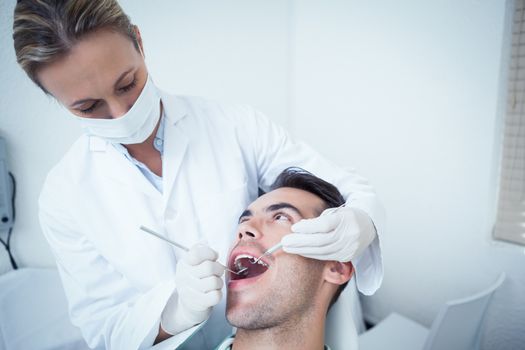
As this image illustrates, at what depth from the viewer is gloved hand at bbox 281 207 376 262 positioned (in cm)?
84

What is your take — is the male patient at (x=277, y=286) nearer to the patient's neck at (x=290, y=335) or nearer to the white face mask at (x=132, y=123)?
the patient's neck at (x=290, y=335)

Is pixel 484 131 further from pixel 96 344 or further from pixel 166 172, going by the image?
pixel 96 344

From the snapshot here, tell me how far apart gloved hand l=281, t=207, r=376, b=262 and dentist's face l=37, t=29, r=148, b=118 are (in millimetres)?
553

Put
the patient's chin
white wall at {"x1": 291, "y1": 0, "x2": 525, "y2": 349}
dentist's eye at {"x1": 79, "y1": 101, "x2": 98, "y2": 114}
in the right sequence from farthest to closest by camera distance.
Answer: white wall at {"x1": 291, "y1": 0, "x2": 525, "y2": 349}, the patient's chin, dentist's eye at {"x1": 79, "y1": 101, "x2": 98, "y2": 114}

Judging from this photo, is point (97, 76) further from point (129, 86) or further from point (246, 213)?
point (246, 213)

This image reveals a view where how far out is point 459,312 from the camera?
1.17m

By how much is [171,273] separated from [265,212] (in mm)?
338

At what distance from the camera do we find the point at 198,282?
31.3 inches

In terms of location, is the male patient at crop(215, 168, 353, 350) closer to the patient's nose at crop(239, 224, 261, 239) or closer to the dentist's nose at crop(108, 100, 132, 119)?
the patient's nose at crop(239, 224, 261, 239)

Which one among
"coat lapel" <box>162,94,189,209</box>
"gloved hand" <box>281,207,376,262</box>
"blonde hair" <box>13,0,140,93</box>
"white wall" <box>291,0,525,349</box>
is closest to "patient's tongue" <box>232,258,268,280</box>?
"gloved hand" <box>281,207,376,262</box>

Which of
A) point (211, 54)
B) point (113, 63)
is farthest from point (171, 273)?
point (211, 54)

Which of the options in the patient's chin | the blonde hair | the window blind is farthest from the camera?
the window blind

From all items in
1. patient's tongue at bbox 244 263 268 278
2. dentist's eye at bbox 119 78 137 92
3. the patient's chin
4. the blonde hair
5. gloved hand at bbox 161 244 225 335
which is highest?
the blonde hair

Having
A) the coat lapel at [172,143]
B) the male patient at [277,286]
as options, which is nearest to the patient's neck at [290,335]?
the male patient at [277,286]
